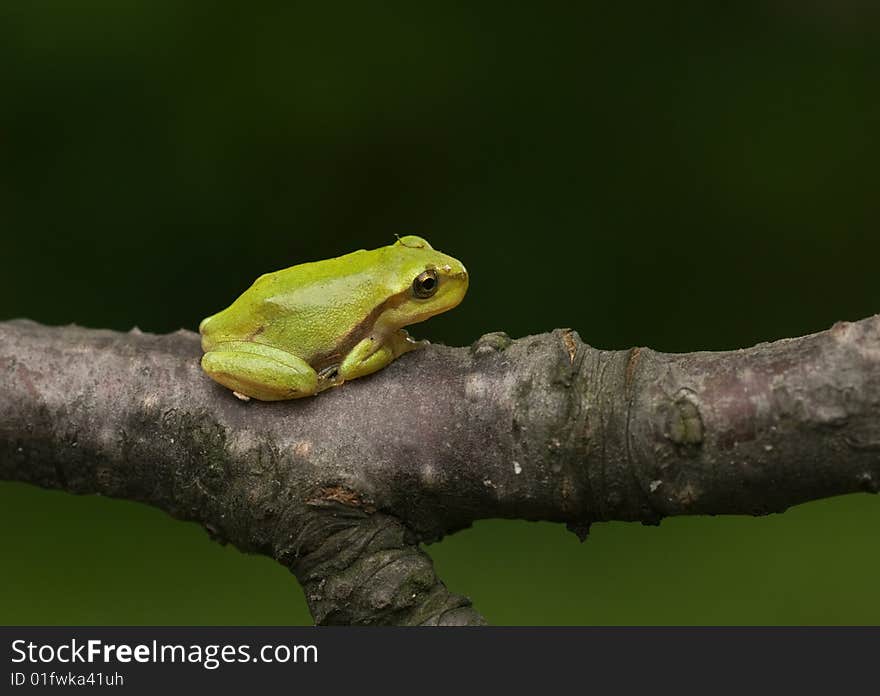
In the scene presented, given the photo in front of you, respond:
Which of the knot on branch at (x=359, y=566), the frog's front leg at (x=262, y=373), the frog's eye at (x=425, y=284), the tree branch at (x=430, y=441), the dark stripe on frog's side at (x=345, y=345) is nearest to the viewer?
the tree branch at (x=430, y=441)

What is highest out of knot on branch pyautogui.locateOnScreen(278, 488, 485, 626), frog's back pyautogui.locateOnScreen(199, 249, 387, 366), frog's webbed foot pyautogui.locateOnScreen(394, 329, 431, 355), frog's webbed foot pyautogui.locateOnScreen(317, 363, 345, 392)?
frog's back pyautogui.locateOnScreen(199, 249, 387, 366)

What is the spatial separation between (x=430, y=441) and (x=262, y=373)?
0.38 meters

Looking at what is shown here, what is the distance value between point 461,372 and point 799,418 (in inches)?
24.7

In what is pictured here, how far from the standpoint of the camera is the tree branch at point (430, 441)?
1.67 metres

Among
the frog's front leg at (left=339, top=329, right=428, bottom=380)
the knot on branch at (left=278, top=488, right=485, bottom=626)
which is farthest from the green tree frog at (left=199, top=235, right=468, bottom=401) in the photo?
the knot on branch at (left=278, top=488, right=485, bottom=626)

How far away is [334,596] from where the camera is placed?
1.93 m

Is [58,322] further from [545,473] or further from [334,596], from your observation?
[545,473]

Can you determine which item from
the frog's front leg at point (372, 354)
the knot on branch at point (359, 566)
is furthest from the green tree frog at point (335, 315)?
the knot on branch at point (359, 566)

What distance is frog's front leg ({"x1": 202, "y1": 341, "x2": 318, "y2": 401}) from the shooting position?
2.04m

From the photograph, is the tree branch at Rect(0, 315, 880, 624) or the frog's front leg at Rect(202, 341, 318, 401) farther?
the frog's front leg at Rect(202, 341, 318, 401)

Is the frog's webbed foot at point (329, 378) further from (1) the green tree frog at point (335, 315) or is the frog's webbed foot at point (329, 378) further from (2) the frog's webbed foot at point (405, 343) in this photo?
(2) the frog's webbed foot at point (405, 343)

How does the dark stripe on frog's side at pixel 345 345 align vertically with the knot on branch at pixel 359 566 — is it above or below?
above

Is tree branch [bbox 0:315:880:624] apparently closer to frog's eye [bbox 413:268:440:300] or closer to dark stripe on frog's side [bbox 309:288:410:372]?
dark stripe on frog's side [bbox 309:288:410:372]

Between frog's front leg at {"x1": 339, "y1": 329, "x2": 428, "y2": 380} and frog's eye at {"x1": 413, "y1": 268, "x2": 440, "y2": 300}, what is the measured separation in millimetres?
210
